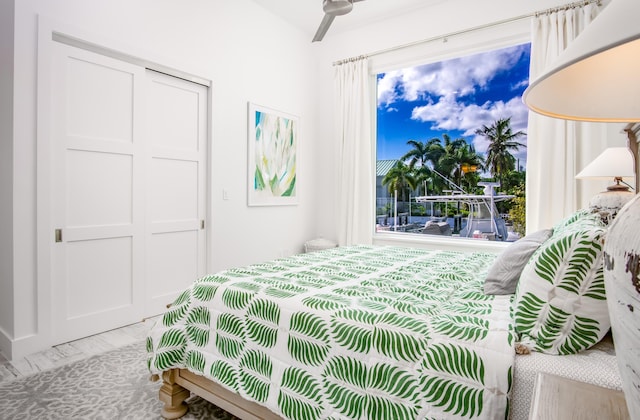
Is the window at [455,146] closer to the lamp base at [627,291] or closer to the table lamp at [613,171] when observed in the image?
the table lamp at [613,171]

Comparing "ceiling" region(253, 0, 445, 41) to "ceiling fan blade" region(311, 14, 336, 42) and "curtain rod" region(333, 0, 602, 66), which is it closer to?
"curtain rod" region(333, 0, 602, 66)

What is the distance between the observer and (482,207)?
4031mm

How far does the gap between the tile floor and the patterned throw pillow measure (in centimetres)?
260

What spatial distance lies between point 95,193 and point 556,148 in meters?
3.92

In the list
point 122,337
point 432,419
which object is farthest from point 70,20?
point 432,419

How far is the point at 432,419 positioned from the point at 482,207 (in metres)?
3.33

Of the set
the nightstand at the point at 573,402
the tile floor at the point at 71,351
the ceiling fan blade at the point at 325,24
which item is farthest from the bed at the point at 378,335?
the ceiling fan blade at the point at 325,24

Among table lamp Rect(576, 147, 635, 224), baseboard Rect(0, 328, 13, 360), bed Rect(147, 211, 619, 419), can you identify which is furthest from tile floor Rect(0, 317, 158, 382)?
table lamp Rect(576, 147, 635, 224)

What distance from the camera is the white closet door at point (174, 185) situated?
317 cm

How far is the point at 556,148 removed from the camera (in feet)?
10.7

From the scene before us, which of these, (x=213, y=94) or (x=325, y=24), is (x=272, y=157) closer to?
(x=213, y=94)

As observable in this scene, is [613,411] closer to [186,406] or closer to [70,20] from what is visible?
[186,406]

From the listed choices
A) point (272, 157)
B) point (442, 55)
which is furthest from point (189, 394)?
point (442, 55)

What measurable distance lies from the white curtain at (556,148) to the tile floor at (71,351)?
11.7 feet
